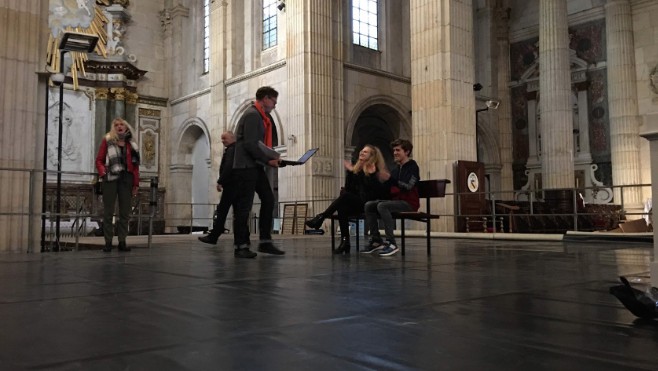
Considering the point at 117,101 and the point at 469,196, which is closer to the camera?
the point at 469,196

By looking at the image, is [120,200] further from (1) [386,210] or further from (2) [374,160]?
(1) [386,210]

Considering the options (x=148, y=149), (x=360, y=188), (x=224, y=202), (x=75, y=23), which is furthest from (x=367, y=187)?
(x=148, y=149)

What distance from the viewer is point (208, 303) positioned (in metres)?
2.97

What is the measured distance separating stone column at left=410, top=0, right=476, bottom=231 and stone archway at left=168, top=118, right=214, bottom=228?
470 inches

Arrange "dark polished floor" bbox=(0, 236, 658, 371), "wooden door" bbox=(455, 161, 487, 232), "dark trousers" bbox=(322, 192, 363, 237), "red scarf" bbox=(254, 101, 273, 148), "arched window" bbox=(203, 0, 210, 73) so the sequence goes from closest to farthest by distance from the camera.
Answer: "dark polished floor" bbox=(0, 236, 658, 371)
"red scarf" bbox=(254, 101, 273, 148)
"dark trousers" bbox=(322, 192, 363, 237)
"wooden door" bbox=(455, 161, 487, 232)
"arched window" bbox=(203, 0, 210, 73)

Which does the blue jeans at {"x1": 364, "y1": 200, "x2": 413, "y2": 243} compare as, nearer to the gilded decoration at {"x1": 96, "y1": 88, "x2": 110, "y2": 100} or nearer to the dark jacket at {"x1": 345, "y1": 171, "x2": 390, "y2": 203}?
the dark jacket at {"x1": 345, "y1": 171, "x2": 390, "y2": 203}

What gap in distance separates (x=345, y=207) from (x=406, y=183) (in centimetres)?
86

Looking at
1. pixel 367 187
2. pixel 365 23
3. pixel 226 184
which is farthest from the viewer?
pixel 365 23

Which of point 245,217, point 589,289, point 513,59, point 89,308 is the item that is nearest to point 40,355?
point 89,308

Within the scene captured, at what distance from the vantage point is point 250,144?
19.8 feet

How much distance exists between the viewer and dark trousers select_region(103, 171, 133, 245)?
7.42 m

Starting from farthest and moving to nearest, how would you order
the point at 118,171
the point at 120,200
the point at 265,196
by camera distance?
the point at 120,200 → the point at 118,171 → the point at 265,196

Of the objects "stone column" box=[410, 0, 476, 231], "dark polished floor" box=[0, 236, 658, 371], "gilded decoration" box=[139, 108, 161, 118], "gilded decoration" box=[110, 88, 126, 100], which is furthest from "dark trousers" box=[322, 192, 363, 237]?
"gilded decoration" box=[139, 108, 161, 118]

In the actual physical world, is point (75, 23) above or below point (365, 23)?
below
